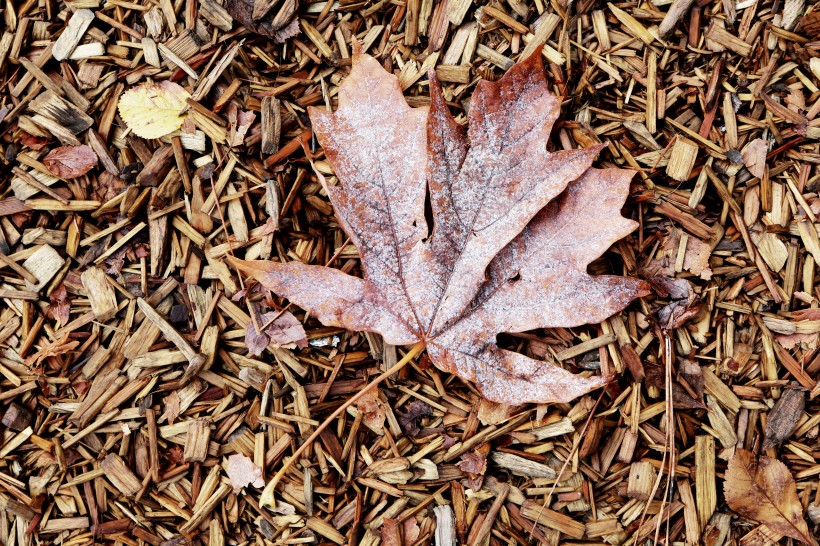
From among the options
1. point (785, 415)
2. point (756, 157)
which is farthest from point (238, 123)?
point (785, 415)

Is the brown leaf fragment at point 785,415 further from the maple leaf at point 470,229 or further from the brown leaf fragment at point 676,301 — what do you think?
the maple leaf at point 470,229

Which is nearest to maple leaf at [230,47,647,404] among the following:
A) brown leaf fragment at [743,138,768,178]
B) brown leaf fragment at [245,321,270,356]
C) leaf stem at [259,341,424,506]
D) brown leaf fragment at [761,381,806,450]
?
leaf stem at [259,341,424,506]

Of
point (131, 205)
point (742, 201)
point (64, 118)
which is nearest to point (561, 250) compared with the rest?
point (742, 201)

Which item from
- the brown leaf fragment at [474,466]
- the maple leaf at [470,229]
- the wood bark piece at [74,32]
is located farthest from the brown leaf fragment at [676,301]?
the wood bark piece at [74,32]

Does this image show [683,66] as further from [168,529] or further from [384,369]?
[168,529]

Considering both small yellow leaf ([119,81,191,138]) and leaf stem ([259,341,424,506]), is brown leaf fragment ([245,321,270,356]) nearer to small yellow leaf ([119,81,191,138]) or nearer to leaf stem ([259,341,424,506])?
leaf stem ([259,341,424,506])
